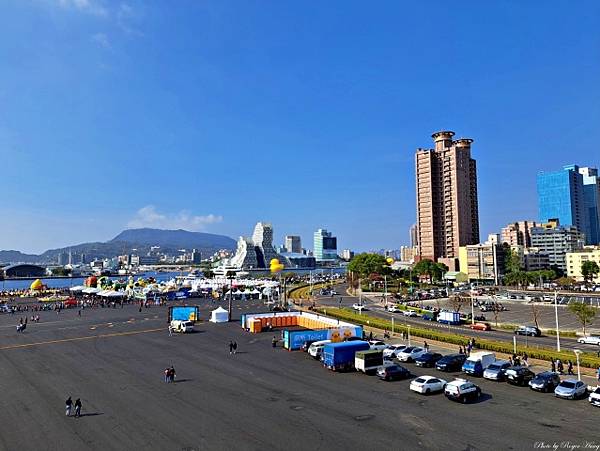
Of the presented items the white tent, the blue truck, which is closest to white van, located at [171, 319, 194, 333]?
the white tent

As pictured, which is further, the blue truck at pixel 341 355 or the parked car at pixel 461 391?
the blue truck at pixel 341 355

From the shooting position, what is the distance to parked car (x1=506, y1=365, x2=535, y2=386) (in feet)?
94.2

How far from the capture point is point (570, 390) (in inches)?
1003

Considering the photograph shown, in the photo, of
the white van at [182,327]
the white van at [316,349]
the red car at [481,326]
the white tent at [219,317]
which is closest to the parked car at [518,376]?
the white van at [316,349]

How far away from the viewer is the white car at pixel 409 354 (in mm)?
35719

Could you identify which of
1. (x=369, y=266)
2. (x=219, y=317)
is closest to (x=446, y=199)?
(x=369, y=266)

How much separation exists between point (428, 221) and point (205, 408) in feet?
529

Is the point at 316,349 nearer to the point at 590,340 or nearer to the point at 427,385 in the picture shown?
the point at 427,385

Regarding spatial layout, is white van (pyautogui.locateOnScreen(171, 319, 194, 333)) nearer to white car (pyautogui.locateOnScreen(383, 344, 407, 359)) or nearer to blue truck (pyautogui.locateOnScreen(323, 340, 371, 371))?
blue truck (pyautogui.locateOnScreen(323, 340, 371, 371))

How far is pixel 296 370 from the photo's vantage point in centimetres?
3347

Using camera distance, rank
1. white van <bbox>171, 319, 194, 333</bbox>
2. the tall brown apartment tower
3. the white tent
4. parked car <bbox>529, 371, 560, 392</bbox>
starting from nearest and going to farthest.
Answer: parked car <bbox>529, 371, 560, 392</bbox>, white van <bbox>171, 319, 194, 333</bbox>, the white tent, the tall brown apartment tower

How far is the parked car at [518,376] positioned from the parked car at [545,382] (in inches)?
29.8

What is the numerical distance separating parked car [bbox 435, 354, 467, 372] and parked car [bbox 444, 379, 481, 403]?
6345 mm

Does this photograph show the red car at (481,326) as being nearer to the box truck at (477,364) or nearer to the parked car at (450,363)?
the parked car at (450,363)
